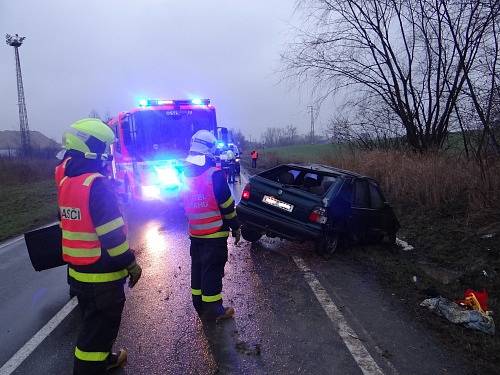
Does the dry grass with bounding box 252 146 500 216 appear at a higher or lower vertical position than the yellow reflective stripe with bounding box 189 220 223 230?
lower

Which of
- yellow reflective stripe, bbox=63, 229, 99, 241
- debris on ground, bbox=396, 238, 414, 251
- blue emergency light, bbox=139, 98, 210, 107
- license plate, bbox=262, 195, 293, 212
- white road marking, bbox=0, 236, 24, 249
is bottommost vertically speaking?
debris on ground, bbox=396, 238, 414, 251

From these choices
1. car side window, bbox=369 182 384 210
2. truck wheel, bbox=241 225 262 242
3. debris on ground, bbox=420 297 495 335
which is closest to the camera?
debris on ground, bbox=420 297 495 335

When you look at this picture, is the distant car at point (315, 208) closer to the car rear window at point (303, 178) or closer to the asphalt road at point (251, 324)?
the car rear window at point (303, 178)

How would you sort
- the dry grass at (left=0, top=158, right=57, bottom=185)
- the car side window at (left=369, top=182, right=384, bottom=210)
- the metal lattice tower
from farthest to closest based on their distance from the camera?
1. the metal lattice tower
2. the dry grass at (left=0, top=158, right=57, bottom=185)
3. the car side window at (left=369, top=182, right=384, bottom=210)

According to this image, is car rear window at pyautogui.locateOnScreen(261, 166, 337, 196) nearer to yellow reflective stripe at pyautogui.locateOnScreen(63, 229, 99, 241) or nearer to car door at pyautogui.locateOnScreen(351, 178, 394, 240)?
car door at pyautogui.locateOnScreen(351, 178, 394, 240)

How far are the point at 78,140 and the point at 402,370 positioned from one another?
121 inches

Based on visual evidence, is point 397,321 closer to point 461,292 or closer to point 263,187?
point 461,292

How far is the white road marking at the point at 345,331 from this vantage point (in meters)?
3.49

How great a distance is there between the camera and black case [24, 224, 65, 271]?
183 inches

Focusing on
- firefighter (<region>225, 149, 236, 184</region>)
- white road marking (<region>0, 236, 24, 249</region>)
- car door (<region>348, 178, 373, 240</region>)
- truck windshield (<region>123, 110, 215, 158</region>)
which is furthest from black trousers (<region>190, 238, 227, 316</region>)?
firefighter (<region>225, 149, 236, 184</region>)

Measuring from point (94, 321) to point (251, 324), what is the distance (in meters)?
1.72

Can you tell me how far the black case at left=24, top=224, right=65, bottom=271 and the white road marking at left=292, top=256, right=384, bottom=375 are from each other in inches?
119

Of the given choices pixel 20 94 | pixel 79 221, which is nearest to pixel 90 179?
pixel 79 221

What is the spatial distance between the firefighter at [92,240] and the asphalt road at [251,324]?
1.87 feet
